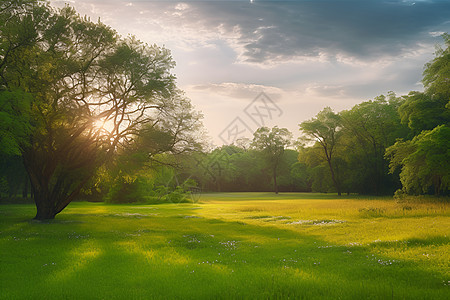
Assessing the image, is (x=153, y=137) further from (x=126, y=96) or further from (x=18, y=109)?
(x=18, y=109)

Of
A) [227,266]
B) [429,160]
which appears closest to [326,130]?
[429,160]

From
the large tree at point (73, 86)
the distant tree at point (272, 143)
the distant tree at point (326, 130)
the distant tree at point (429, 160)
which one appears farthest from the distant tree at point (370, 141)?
the large tree at point (73, 86)

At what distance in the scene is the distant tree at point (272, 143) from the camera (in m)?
108

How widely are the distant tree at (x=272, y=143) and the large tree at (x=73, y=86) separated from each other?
79.2 meters

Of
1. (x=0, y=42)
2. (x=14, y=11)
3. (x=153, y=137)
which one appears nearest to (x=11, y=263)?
(x=0, y=42)

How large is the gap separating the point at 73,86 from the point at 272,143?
86765 mm

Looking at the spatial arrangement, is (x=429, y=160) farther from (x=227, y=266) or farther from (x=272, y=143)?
(x=272, y=143)

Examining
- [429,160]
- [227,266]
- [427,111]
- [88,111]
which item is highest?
[427,111]

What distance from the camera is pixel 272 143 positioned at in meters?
109

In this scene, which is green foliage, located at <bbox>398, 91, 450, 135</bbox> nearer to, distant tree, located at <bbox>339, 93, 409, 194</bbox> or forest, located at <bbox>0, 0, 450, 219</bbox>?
forest, located at <bbox>0, 0, 450, 219</bbox>

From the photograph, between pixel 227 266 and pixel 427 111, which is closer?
pixel 227 266

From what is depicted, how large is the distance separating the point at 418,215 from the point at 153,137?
24.9 meters

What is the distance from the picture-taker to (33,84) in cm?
2522

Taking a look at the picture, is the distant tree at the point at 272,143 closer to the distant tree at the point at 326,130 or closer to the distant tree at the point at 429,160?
the distant tree at the point at 326,130
